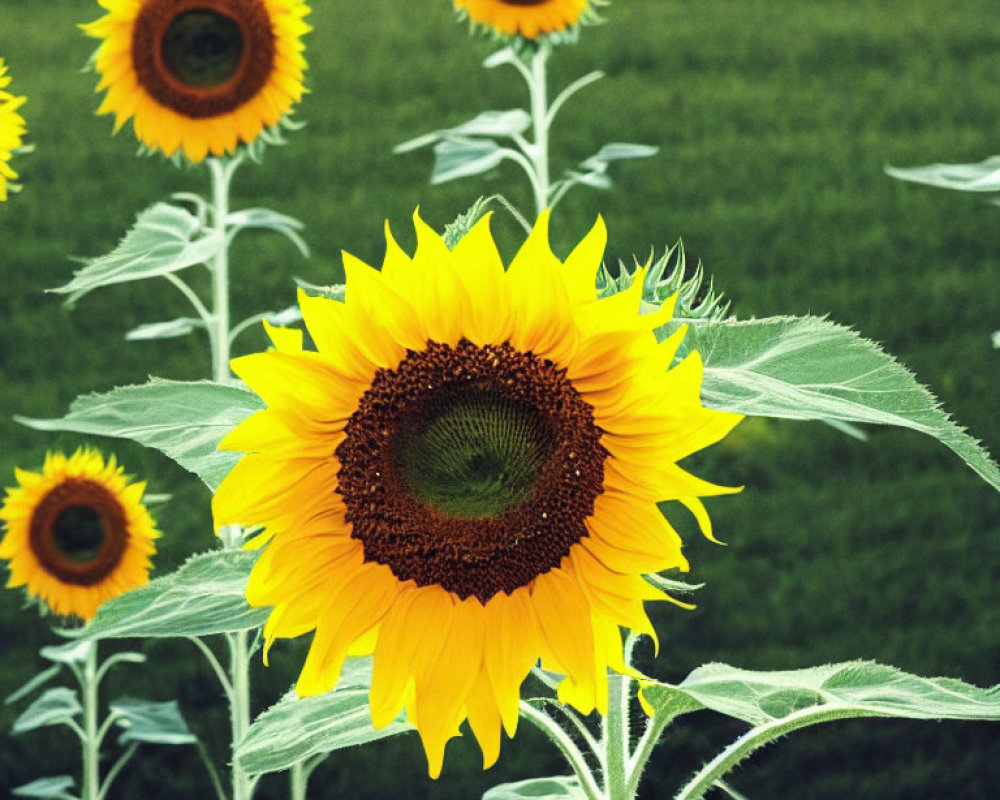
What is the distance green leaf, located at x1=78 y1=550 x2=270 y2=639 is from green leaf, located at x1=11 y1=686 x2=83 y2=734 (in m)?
1.16

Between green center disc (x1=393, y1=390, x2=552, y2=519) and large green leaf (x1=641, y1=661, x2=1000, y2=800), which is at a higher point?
green center disc (x1=393, y1=390, x2=552, y2=519)

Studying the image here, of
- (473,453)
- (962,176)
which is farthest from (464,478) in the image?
(962,176)

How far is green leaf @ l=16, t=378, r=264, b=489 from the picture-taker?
0.66 m

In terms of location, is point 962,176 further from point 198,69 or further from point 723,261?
point 723,261

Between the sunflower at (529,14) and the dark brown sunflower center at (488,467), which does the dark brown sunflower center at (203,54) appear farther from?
the dark brown sunflower center at (488,467)

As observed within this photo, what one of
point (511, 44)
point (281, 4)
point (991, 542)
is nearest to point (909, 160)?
point (991, 542)

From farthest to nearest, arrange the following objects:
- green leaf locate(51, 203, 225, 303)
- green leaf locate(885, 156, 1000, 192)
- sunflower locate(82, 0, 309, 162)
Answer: sunflower locate(82, 0, 309, 162) < green leaf locate(51, 203, 225, 303) < green leaf locate(885, 156, 1000, 192)

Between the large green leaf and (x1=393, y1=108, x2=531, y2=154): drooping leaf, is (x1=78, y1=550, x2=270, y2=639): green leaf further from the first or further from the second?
(x1=393, y1=108, x2=531, y2=154): drooping leaf

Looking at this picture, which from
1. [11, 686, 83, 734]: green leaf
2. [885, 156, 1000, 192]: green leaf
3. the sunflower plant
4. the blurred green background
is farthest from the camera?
the blurred green background

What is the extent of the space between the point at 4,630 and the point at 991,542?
1.59 m

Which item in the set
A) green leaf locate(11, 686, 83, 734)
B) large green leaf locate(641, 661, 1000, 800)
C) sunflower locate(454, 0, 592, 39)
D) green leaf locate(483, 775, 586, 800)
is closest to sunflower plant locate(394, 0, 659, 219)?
sunflower locate(454, 0, 592, 39)

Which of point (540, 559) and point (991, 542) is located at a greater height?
point (540, 559)

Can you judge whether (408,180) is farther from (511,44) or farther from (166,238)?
(166,238)

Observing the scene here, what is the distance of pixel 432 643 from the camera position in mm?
644
